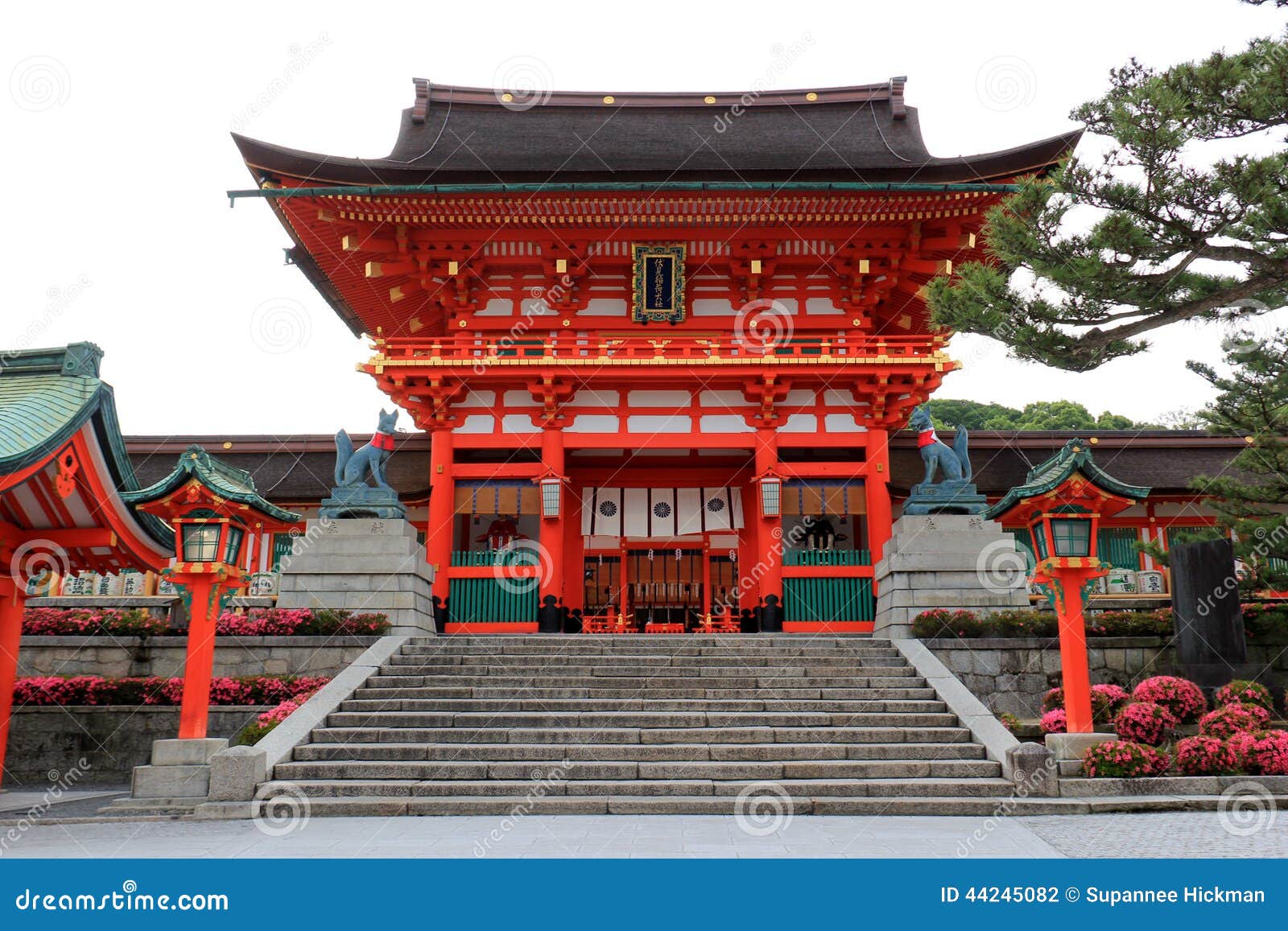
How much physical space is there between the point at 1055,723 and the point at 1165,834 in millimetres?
3585

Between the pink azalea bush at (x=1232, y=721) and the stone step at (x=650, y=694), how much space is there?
3.11 meters

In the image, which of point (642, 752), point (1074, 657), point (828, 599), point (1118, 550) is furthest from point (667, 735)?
point (1118, 550)

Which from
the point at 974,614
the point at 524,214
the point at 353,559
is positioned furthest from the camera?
the point at 524,214

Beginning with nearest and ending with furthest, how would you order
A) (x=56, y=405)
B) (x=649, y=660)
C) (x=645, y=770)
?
(x=56, y=405) → (x=645, y=770) → (x=649, y=660)

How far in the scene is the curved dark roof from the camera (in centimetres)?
1783

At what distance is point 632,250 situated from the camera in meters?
19.2

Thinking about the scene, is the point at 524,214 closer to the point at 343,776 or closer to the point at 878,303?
the point at 878,303

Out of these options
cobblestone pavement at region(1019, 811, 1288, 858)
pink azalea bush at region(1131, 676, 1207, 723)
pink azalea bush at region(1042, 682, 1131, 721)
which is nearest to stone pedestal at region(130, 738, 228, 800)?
cobblestone pavement at region(1019, 811, 1288, 858)

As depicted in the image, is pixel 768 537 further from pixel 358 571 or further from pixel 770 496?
pixel 358 571

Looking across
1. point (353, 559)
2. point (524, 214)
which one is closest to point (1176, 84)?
point (524, 214)

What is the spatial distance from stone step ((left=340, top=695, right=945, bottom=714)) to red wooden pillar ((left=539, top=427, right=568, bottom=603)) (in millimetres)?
5541

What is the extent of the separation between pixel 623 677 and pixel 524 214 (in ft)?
31.5

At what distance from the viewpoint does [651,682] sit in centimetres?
1282

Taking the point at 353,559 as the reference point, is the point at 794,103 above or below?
above
